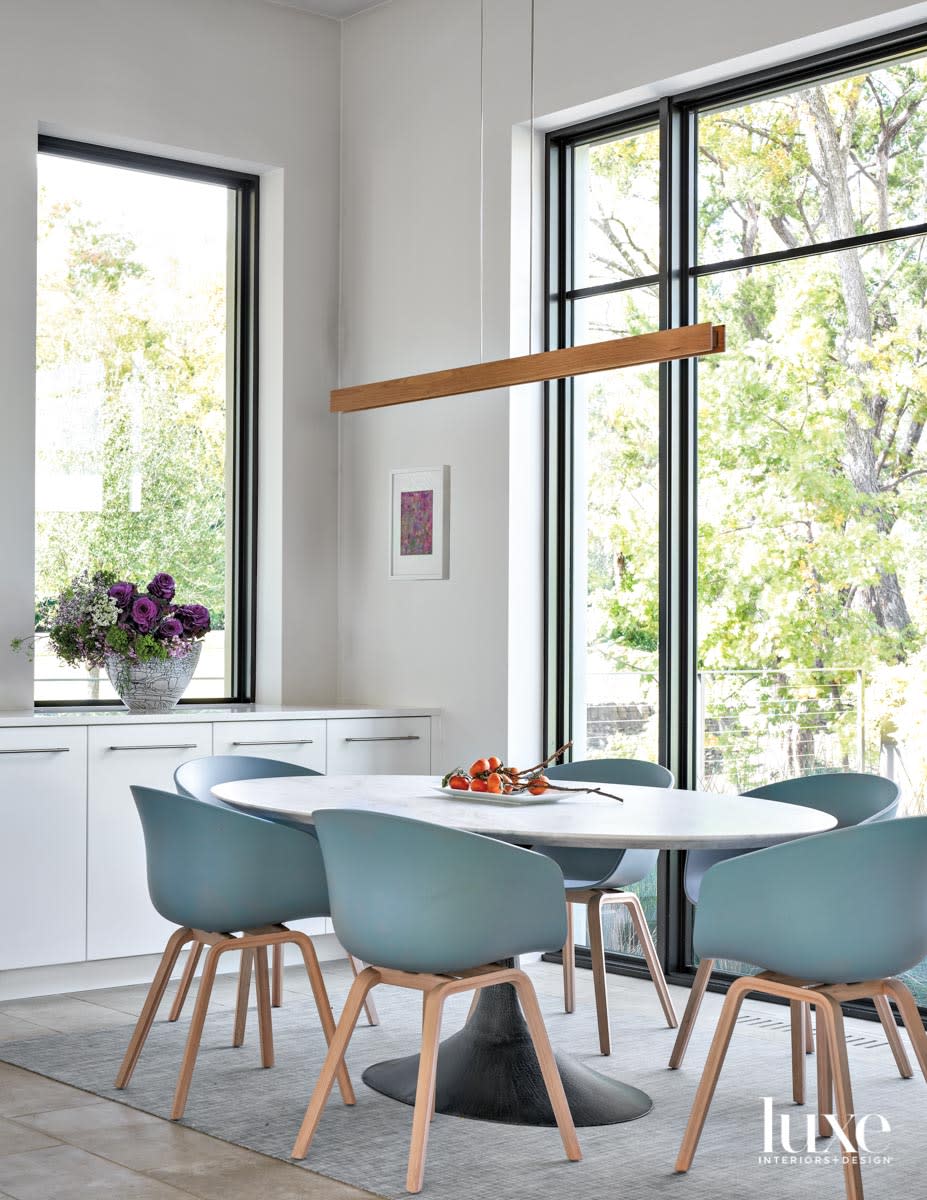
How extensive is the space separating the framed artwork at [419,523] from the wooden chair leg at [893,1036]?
2455mm

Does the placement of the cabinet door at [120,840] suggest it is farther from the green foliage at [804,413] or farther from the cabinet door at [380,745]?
the green foliage at [804,413]

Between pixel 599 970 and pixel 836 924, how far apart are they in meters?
1.36

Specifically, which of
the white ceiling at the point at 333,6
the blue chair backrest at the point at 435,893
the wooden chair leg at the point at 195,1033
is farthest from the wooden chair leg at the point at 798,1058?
the white ceiling at the point at 333,6

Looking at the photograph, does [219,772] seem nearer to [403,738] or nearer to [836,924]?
[403,738]

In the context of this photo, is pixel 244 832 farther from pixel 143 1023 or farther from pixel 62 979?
pixel 62 979

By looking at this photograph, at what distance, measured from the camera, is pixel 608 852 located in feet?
13.6

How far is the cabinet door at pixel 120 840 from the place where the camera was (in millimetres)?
4664

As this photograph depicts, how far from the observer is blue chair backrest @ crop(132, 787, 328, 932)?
3.40m

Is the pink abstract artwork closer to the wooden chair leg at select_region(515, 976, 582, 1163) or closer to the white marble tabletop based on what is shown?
the white marble tabletop

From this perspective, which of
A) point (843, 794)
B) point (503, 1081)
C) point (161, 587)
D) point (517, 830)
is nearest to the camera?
point (517, 830)

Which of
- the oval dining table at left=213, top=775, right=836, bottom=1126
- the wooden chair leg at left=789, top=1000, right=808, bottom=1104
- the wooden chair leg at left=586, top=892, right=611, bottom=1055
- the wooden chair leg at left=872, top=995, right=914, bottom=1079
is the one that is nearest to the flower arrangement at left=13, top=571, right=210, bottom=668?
the oval dining table at left=213, top=775, right=836, bottom=1126

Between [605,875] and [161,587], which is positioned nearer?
[605,875]

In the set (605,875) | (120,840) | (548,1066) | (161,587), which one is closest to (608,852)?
(605,875)

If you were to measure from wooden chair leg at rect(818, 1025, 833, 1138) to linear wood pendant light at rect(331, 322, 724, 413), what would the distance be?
5.03 feet
